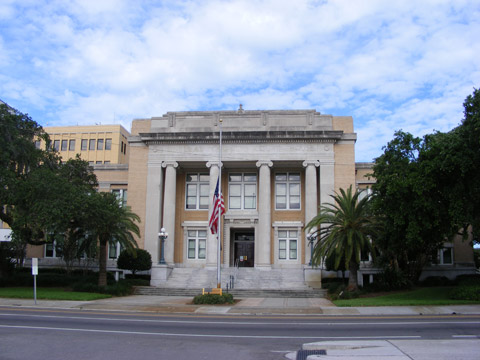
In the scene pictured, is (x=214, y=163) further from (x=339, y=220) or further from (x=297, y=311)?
(x=297, y=311)

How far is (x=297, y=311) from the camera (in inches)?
876

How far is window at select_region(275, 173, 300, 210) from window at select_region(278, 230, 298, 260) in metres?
2.26

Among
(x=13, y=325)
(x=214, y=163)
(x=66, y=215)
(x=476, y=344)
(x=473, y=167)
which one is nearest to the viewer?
(x=476, y=344)

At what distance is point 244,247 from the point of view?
138 ft

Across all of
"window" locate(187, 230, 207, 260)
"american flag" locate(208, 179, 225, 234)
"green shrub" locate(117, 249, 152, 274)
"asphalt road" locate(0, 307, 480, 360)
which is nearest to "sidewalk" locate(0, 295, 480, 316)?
"asphalt road" locate(0, 307, 480, 360)

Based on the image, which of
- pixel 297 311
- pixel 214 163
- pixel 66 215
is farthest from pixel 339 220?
pixel 66 215

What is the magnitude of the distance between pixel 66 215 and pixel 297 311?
49.1ft

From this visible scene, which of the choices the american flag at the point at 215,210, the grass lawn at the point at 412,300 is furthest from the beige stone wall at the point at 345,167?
the american flag at the point at 215,210

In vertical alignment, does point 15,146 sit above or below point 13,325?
above

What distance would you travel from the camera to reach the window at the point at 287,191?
4075 centimetres

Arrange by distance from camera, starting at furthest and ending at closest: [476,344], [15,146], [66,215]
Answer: [15,146]
[66,215]
[476,344]

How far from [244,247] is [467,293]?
71.2ft

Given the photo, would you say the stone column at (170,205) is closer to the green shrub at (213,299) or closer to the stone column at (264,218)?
the stone column at (264,218)

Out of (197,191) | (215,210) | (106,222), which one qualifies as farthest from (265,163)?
(106,222)
